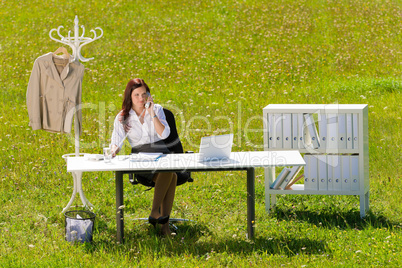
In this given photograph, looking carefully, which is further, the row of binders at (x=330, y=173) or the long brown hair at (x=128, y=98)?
the row of binders at (x=330, y=173)

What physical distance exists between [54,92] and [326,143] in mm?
3232

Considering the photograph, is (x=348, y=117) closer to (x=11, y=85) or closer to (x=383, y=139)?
(x=383, y=139)

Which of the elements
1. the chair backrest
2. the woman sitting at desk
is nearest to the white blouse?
the woman sitting at desk

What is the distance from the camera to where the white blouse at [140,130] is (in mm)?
6584

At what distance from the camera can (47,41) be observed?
16.3 metres

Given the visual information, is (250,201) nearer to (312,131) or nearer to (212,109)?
(312,131)

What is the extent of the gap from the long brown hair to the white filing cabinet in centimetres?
152

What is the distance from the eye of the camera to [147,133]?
6664mm

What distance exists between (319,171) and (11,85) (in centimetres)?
864

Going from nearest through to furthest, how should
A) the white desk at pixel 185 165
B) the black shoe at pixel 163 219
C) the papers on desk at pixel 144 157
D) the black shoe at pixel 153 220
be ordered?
the white desk at pixel 185 165, the papers on desk at pixel 144 157, the black shoe at pixel 163 219, the black shoe at pixel 153 220

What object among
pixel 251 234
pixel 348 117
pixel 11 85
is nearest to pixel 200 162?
pixel 251 234

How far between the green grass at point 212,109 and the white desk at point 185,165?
1.16 ft

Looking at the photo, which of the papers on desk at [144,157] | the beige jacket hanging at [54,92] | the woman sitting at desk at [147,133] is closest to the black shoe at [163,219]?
the woman sitting at desk at [147,133]

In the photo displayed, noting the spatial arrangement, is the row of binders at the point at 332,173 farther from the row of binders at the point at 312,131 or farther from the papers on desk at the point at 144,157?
the papers on desk at the point at 144,157
